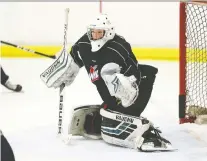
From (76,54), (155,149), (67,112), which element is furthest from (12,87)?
(155,149)

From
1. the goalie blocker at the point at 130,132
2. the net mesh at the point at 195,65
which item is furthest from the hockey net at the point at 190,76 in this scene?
the goalie blocker at the point at 130,132

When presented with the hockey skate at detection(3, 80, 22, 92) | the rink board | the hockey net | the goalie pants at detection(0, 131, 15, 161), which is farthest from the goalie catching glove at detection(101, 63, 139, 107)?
the rink board

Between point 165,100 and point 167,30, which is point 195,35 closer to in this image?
point 165,100

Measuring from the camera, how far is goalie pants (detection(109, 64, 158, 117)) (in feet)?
9.01

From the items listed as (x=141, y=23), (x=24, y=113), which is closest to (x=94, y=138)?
(x=24, y=113)

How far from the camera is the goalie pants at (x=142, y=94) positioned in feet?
9.01

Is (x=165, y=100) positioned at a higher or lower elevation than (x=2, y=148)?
lower

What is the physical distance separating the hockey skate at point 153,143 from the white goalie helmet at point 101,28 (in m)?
0.45

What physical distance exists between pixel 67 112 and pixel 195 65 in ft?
2.73

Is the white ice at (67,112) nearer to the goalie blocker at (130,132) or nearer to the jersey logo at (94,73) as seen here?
the goalie blocker at (130,132)

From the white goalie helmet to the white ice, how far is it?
1.53 feet

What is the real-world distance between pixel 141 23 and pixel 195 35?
4.87ft

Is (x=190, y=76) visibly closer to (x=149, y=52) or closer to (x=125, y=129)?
(x=125, y=129)

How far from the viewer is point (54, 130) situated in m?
3.06
